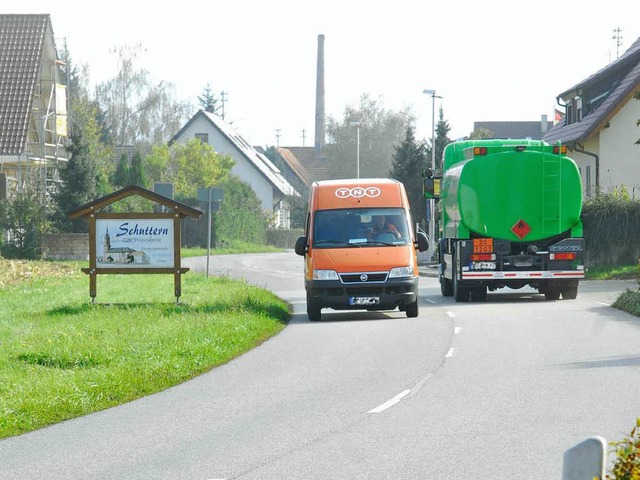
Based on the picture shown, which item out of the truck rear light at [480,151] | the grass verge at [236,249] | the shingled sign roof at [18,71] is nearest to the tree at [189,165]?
the grass verge at [236,249]

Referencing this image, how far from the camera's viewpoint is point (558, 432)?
10.0 meters

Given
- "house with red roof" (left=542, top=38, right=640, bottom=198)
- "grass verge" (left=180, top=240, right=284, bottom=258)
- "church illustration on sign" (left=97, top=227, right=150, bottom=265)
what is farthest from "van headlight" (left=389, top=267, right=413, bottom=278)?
"grass verge" (left=180, top=240, right=284, bottom=258)

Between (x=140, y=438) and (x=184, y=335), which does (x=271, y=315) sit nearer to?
(x=184, y=335)

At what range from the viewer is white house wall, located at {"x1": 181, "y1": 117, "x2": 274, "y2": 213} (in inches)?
3824

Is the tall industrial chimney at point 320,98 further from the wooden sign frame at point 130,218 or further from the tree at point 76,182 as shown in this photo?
the wooden sign frame at point 130,218

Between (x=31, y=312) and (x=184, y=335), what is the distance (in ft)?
23.6

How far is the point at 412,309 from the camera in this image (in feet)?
77.0

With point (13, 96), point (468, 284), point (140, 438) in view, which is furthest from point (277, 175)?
point (140, 438)

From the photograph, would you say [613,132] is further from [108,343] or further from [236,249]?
[108,343]

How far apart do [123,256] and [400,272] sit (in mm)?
5477

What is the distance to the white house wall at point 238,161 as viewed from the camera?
97.1 metres

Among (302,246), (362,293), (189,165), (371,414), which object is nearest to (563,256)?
(362,293)

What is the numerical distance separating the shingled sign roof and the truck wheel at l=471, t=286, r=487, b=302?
1255 inches

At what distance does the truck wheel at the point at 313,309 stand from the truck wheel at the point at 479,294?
18.8 ft
